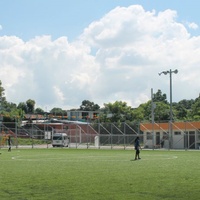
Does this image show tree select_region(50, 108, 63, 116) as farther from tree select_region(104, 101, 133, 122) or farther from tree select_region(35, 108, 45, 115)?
tree select_region(104, 101, 133, 122)

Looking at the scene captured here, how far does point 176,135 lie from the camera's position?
58.6m

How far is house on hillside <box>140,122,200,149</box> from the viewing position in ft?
182

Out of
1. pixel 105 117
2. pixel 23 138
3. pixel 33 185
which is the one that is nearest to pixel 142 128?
pixel 23 138

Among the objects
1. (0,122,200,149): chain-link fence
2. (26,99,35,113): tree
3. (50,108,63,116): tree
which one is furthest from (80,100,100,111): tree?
(0,122,200,149): chain-link fence

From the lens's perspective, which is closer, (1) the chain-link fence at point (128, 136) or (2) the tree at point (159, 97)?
(1) the chain-link fence at point (128, 136)

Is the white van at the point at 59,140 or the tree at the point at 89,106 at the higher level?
the tree at the point at 89,106

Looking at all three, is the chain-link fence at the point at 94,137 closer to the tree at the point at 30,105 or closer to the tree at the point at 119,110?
the tree at the point at 119,110

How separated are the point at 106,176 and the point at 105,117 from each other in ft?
271

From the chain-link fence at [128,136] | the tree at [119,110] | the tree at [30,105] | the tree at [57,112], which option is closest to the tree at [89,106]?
the tree at [57,112]

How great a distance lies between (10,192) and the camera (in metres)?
12.8

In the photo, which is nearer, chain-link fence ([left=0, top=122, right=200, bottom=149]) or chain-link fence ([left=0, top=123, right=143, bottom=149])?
chain-link fence ([left=0, top=122, right=200, bottom=149])

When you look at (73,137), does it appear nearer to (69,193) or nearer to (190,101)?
(69,193)

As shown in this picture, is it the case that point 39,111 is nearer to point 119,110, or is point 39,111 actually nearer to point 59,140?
point 119,110

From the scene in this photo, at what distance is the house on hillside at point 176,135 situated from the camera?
182 feet
